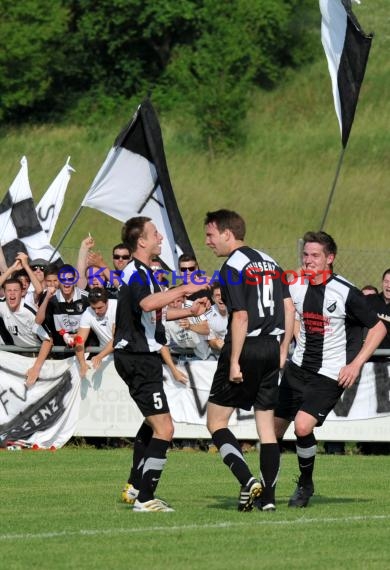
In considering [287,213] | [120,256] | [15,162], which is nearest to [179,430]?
[120,256]

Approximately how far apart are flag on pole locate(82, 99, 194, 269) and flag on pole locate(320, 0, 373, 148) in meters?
2.34

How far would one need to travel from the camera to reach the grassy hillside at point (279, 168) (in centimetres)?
3581

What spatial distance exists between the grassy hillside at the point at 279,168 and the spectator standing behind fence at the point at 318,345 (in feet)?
58.1

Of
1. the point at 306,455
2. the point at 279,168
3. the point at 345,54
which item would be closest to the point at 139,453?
the point at 306,455

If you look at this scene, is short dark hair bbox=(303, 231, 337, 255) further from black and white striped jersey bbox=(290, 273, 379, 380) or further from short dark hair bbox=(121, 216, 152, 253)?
short dark hair bbox=(121, 216, 152, 253)

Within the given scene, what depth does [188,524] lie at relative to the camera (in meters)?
8.77

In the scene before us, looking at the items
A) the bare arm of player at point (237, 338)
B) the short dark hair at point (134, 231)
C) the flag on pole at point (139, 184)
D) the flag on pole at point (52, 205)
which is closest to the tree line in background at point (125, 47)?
the flag on pole at point (52, 205)

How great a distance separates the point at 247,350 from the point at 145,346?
0.74m

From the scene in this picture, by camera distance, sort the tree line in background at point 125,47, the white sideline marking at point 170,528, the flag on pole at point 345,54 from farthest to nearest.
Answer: the tree line in background at point 125,47, the flag on pole at point 345,54, the white sideline marking at point 170,528

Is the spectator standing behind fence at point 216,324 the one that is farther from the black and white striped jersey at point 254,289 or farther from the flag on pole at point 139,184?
the black and white striped jersey at point 254,289

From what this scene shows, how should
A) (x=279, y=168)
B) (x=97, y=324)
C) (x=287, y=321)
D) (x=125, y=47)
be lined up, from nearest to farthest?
(x=287, y=321)
(x=97, y=324)
(x=279, y=168)
(x=125, y=47)

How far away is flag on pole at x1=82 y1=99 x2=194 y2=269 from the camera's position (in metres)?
16.3

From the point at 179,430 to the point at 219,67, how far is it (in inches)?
1197

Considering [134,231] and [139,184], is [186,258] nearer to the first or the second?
[139,184]
